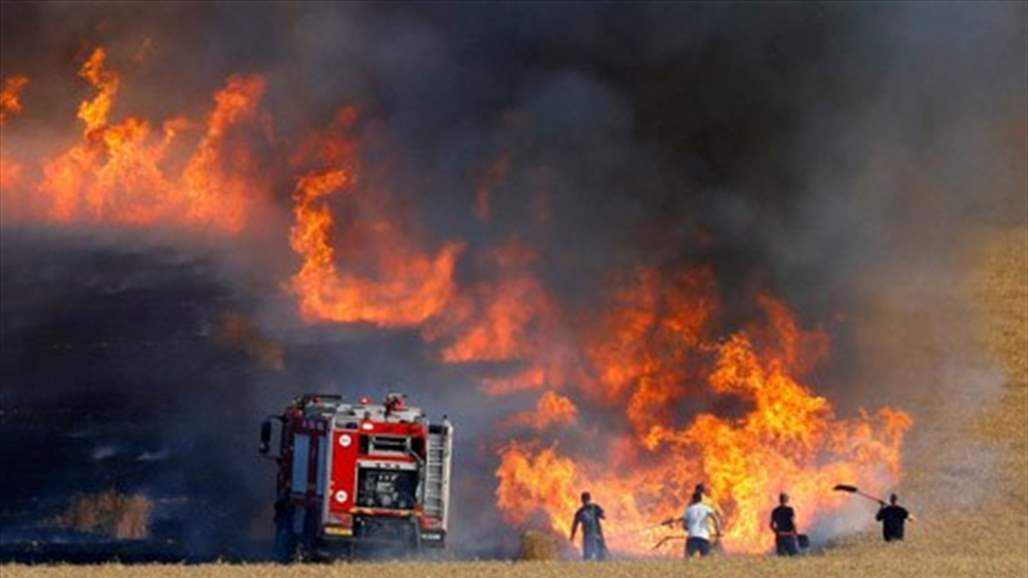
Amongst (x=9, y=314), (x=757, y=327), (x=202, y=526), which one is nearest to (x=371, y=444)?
(x=202, y=526)

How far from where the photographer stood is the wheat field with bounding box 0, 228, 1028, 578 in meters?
A: 36.2

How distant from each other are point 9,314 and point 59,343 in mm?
1402

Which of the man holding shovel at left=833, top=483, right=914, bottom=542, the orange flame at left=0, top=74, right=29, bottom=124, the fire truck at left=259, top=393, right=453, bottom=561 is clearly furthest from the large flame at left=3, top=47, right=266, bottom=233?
the man holding shovel at left=833, top=483, right=914, bottom=542

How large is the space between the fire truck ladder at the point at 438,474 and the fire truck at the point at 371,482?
2 cm

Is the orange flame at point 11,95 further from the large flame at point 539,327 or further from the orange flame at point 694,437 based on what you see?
the orange flame at point 694,437

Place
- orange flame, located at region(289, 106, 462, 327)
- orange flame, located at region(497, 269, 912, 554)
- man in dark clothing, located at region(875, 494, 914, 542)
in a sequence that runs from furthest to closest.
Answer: orange flame, located at region(289, 106, 462, 327)
orange flame, located at region(497, 269, 912, 554)
man in dark clothing, located at region(875, 494, 914, 542)

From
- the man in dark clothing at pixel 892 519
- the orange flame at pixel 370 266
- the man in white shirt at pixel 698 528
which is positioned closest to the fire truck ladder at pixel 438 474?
the man in white shirt at pixel 698 528

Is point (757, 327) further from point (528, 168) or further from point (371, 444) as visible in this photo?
point (371, 444)

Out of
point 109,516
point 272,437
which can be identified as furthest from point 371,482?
point 109,516

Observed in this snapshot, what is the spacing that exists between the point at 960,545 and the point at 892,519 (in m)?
1.43

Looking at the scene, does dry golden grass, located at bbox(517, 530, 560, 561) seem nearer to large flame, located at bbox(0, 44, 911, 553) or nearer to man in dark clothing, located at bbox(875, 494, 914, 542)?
large flame, located at bbox(0, 44, 911, 553)

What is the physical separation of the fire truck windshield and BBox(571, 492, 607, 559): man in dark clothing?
290cm

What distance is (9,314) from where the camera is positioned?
181 ft

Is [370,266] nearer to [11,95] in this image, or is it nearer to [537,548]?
[11,95]
